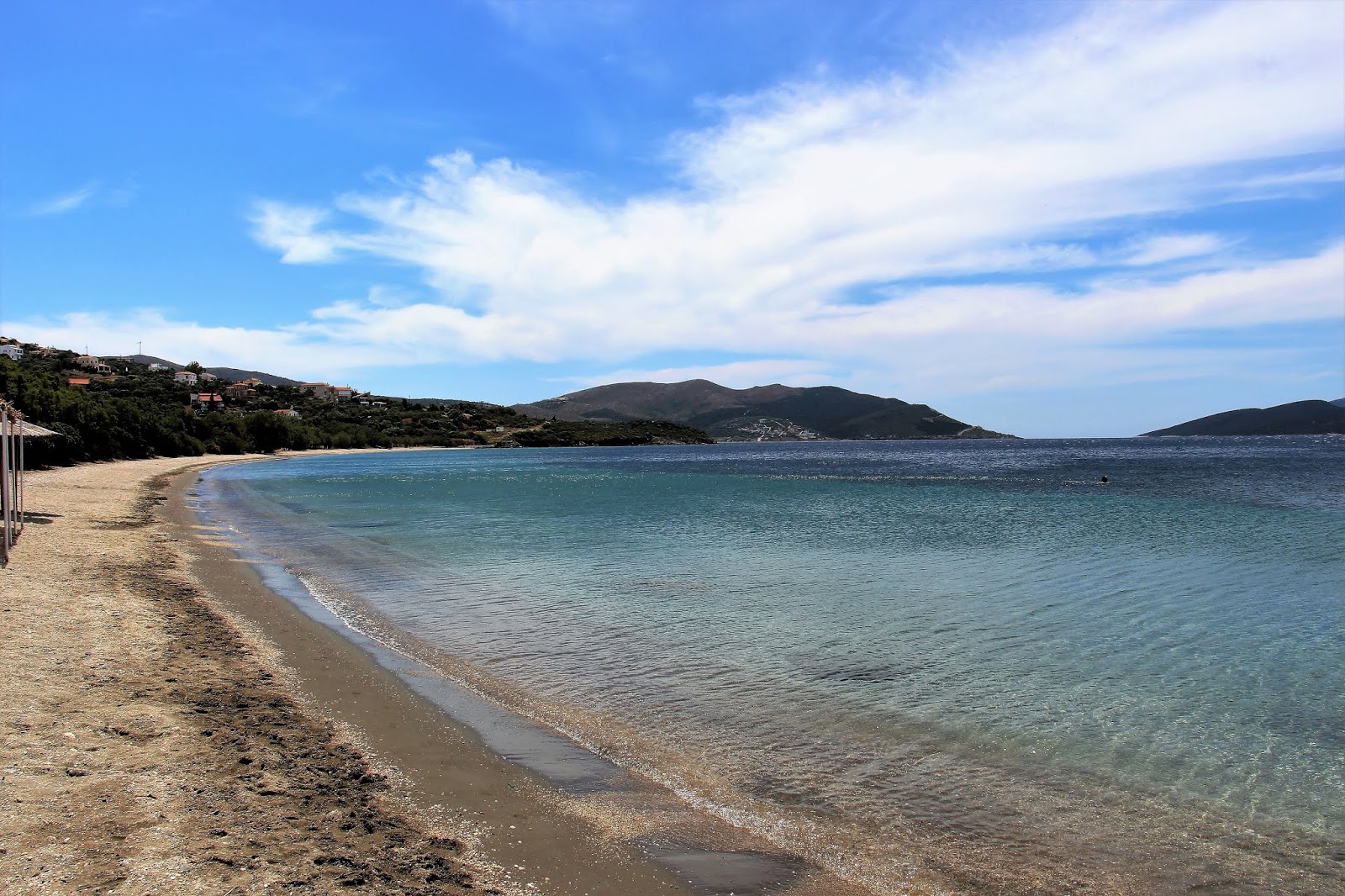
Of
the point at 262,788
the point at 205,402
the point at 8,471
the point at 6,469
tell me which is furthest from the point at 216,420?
the point at 262,788

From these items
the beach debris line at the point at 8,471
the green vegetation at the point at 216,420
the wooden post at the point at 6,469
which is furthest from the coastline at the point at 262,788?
the green vegetation at the point at 216,420

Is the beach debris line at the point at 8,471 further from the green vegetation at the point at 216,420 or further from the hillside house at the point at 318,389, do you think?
the hillside house at the point at 318,389

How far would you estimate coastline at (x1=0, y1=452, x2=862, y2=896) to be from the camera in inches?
167

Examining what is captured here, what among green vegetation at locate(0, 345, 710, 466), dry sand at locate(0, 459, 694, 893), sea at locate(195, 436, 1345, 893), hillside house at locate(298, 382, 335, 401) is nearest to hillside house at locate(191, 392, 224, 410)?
green vegetation at locate(0, 345, 710, 466)

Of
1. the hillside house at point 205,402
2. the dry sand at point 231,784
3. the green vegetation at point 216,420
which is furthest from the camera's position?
the hillside house at point 205,402

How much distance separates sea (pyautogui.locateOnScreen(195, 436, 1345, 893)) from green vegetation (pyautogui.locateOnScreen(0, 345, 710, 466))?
947 inches

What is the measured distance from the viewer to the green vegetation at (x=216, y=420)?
46.2 meters

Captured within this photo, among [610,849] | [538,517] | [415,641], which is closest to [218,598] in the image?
[415,641]

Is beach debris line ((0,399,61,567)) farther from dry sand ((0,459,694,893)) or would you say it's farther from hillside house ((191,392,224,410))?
hillside house ((191,392,224,410))

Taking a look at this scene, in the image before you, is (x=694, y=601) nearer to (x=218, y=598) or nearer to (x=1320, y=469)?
(x=218, y=598)

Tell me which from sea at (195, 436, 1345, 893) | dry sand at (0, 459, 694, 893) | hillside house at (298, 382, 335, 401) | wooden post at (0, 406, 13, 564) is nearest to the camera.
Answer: dry sand at (0, 459, 694, 893)

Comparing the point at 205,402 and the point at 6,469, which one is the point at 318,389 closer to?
the point at 205,402

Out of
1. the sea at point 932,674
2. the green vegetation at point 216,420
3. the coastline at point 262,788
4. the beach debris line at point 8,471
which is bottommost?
the sea at point 932,674

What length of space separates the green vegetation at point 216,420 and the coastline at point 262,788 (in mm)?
26099
